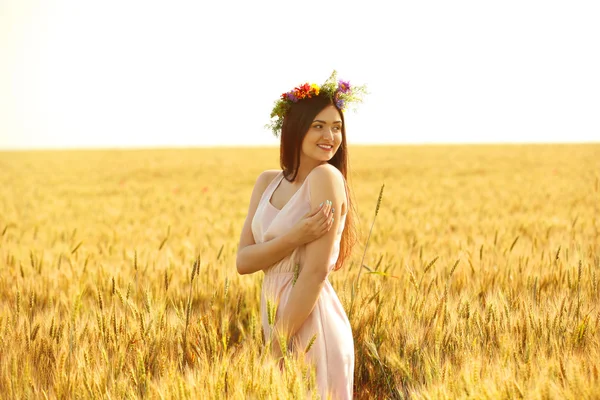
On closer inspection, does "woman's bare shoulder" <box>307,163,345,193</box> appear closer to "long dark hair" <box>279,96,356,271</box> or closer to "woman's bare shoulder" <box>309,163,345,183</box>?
"woman's bare shoulder" <box>309,163,345,183</box>

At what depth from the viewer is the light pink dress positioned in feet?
6.43

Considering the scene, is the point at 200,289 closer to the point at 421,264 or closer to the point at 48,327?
the point at 48,327

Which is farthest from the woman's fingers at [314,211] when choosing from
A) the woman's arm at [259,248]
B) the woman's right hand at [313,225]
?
the woman's arm at [259,248]

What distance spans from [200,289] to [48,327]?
3.21 feet

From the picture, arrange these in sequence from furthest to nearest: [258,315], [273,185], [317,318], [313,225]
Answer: [258,315], [273,185], [317,318], [313,225]

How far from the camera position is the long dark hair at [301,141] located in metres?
2.06

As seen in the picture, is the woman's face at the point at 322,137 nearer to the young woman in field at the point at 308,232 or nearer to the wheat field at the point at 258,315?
the young woman in field at the point at 308,232

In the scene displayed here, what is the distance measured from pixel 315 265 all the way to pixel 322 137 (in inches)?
19.4

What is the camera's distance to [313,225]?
187 cm

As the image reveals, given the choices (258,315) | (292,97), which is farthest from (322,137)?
(258,315)

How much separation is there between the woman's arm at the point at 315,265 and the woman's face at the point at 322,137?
116 mm

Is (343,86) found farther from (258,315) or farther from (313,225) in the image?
(258,315)

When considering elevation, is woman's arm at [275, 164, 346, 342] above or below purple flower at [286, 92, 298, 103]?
below

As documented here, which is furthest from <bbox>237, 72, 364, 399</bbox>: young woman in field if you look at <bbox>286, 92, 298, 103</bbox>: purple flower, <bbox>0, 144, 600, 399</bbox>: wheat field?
<bbox>0, 144, 600, 399</bbox>: wheat field
